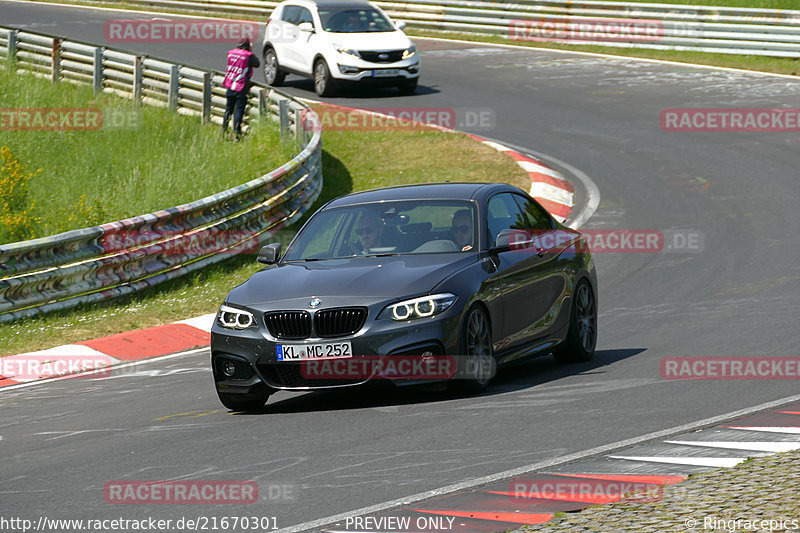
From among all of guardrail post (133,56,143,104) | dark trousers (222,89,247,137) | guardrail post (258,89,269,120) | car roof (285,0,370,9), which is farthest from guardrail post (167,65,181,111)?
car roof (285,0,370,9)

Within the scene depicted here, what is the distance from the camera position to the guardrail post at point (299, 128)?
21.5m

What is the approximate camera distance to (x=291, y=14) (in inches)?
1162

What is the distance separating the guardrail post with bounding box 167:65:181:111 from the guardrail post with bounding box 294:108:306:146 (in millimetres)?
4999

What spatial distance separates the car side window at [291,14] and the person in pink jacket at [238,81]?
20.5 ft

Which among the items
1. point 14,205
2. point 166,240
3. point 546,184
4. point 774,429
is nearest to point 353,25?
point 546,184

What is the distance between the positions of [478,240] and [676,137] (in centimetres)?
1403

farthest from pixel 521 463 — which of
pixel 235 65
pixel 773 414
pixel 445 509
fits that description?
pixel 235 65

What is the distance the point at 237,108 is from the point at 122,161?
2.48m

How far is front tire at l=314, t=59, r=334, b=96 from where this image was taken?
2769cm

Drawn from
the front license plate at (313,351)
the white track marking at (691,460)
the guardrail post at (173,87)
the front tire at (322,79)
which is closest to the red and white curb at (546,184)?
the front tire at (322,79)

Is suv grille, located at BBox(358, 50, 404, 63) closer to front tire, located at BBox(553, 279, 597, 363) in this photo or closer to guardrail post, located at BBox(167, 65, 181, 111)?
guardrail post, located at BBox(167, 65, 181, 111)

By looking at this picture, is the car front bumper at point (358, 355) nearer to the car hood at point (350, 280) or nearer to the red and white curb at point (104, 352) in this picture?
the car hood at point (350, 280)

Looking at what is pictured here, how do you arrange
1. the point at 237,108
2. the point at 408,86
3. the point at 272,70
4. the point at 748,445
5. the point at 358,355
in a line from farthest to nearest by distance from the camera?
the point at 272,70 → the point at 408,86 → the point at 237,108 → the point at 358,355 → the point at 748,445

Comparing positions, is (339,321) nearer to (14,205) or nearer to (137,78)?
(14,205)
